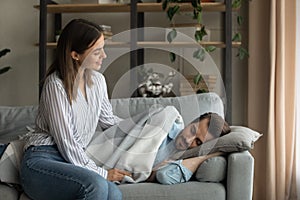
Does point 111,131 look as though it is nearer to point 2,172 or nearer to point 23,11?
point 2,172

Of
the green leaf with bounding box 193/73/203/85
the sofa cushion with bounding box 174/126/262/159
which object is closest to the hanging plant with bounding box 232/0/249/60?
the green leaf with bounding box 193/73/203/85

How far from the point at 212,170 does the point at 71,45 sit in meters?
0.88

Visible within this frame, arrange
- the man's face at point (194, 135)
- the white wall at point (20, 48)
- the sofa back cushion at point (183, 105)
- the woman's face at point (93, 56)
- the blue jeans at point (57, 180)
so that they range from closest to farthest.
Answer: the blue jeans at point (57, 180), the woman's face at point (93, 56), the man's face at point (194, 135), the sofa back cushion at point (183, 105), the white wall at point (20, 48)

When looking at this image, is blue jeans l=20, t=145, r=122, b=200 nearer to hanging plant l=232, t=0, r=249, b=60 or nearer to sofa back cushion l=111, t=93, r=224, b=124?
sofa back cushion l=111, t=93, r=224, b=124

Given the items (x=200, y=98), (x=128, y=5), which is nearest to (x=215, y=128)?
(x=200, y=98)

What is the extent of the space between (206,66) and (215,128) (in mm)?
1187

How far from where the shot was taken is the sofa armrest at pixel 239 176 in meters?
2.20

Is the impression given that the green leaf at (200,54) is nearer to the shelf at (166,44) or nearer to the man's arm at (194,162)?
the shelf at (166,44)

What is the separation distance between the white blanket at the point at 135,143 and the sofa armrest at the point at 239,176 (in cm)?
39

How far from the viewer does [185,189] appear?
2.17 m

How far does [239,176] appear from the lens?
86.8 inches

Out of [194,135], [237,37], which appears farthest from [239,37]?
[194,135]

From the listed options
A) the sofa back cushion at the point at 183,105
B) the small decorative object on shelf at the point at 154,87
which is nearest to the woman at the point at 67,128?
the sofa back cushion at the point at 183,105

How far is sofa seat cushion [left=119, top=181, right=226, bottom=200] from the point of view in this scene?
214 cm
